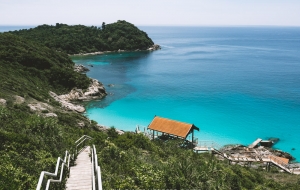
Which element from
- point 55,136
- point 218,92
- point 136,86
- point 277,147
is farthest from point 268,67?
point 55,136

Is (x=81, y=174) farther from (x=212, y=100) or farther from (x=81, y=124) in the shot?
(x=212, y=100)

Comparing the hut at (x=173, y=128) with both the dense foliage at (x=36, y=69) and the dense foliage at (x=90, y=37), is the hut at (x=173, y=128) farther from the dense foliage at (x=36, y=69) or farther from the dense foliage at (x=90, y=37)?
the dense foliage at (x=90, y=37)

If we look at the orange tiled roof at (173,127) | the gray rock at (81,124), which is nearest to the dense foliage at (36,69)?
the gray rock at (81,124)

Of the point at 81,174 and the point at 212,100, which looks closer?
the point at 81,174

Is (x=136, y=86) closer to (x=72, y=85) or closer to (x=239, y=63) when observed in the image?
(x=72, y=85)

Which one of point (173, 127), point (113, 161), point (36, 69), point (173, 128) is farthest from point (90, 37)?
point (113, 161)
